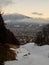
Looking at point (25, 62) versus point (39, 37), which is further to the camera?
point (39, 37)

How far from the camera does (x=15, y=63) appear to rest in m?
10.6

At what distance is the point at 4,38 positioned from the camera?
20172 mm

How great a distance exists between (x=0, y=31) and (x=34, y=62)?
31.7 ft

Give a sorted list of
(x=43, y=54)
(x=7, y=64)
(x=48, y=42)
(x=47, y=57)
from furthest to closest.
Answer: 1. (x=48, y=42)
2. (x=43, y=54)
3. (x=47, y=57)
4. (x=7, y=64)

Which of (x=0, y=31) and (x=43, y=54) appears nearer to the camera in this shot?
(x=43, y=54)

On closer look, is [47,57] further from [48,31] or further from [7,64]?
[48,31]

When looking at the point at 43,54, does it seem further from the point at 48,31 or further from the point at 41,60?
the point at 48,31

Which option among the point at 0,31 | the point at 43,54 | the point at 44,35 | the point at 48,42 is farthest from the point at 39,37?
the point at 43,54

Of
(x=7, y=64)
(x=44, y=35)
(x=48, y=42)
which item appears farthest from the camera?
(x=44, y=35)

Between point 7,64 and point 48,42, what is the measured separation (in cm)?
954

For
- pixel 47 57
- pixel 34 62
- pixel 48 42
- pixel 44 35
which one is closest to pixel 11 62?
pixel 34 62

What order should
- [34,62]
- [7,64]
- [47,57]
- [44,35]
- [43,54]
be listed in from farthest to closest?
[44,35] → [43,54] → [47,57] → [34,62] → [7,64]

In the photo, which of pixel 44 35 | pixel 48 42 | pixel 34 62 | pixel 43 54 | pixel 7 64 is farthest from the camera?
pixel 44 35

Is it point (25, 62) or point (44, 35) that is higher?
point (25, 62)
